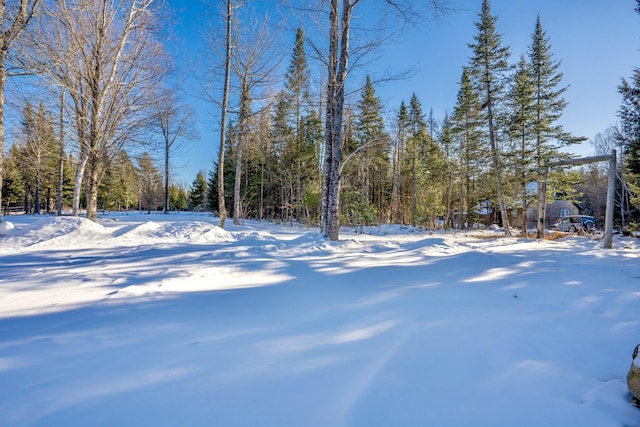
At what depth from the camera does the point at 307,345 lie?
203 cm

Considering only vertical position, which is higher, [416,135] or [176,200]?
[416,135]

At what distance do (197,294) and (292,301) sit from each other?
1.08m

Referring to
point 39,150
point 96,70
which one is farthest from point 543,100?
point 39,150

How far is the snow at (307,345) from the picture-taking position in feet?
4.47

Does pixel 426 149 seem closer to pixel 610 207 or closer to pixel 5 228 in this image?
pixel 610 207

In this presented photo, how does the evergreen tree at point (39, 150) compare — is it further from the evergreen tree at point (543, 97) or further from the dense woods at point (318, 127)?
the evergreen tree at point (543, 97)

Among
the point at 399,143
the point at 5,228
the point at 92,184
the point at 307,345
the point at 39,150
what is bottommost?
the point at 307,345

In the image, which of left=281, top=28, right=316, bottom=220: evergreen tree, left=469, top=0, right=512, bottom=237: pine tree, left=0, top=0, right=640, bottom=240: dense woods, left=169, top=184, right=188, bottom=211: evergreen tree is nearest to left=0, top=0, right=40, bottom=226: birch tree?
left=0, top=0, right=640, bottom=240: dense woods

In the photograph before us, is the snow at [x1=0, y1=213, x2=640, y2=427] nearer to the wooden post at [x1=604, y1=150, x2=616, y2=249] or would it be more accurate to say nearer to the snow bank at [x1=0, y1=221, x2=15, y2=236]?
the snow bank at [x1=0, y1=221, x2=15, y2=236]

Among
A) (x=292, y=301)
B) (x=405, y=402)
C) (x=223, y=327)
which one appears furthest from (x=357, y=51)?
(x=405, y=402)

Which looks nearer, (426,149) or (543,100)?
(543,100)

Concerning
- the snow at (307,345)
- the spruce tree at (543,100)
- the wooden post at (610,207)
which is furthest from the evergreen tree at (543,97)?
the snow at (307,345)

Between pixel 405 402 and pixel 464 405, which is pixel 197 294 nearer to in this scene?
pixel 405 402

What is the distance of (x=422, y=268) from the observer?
4371 mm
